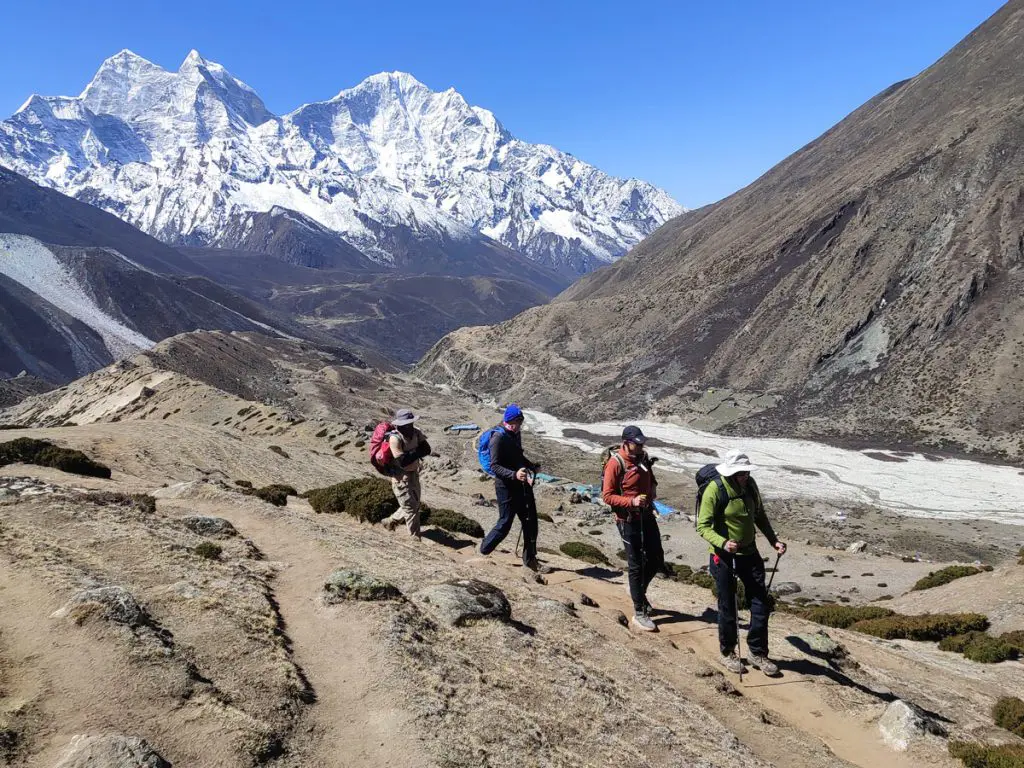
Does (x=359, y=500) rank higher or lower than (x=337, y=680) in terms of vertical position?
lower

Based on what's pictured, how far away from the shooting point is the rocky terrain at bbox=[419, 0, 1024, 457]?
264 ft

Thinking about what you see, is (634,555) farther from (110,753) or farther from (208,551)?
(110,753)

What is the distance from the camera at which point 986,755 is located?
7.41 meters

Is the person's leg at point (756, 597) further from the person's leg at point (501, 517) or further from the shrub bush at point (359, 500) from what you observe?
the shrub bush at point (359, 500)

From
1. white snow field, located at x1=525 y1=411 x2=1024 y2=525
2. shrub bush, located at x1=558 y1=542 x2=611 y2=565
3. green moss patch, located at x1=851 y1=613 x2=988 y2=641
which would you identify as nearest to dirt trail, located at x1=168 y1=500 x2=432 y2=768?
shrub bush, located at x1=558 y1=542 x2=611 y2=565

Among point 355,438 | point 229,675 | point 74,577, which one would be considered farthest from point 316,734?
point 355,438

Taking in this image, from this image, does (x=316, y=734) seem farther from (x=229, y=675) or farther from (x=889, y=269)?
(x=889, y=269)

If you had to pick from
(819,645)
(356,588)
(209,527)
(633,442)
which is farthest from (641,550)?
(209,527)

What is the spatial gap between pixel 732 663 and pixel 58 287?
703 feet

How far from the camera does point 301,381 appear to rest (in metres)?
106

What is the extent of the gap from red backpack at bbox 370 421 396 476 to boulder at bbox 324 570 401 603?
10.6 feet

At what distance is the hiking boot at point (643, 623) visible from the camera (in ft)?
33.4

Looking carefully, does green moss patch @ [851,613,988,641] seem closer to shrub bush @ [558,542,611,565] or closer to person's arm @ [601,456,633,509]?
shrub bush @ [558,542,611,565]

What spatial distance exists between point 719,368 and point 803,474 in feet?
125
